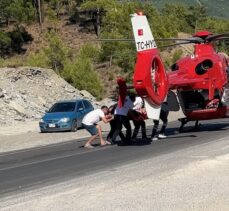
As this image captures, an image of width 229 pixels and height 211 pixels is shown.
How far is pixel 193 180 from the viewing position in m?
11.0

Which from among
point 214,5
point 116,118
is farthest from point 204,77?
point 214,5

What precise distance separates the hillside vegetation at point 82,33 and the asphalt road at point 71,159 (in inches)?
1489

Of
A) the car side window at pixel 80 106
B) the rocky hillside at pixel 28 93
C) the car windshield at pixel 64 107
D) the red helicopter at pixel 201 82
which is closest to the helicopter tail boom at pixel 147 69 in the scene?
the red helicopter at pixel 201 82

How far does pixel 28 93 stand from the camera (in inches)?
1885

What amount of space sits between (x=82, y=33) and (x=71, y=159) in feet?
236

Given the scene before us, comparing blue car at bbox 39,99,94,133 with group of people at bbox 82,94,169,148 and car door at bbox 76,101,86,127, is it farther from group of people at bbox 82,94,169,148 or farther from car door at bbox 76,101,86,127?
group of people at bbox 82,94,169,148

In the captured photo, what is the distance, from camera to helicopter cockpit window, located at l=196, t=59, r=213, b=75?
21797mm

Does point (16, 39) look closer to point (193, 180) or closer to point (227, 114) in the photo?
point (227, 114)

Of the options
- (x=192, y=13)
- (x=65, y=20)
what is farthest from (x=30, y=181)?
(x=192, y=13)

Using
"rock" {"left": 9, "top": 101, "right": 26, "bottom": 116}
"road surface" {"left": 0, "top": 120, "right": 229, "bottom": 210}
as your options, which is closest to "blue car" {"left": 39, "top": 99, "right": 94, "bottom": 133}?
"road surface" {"left": 0, "top": 120, "right": 229, "bottom": 210}

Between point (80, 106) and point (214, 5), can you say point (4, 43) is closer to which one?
point (80, 106)

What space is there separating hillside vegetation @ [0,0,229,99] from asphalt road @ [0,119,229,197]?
1489 inches

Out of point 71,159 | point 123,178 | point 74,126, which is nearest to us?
point 123,178

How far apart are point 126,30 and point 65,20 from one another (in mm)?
21179
